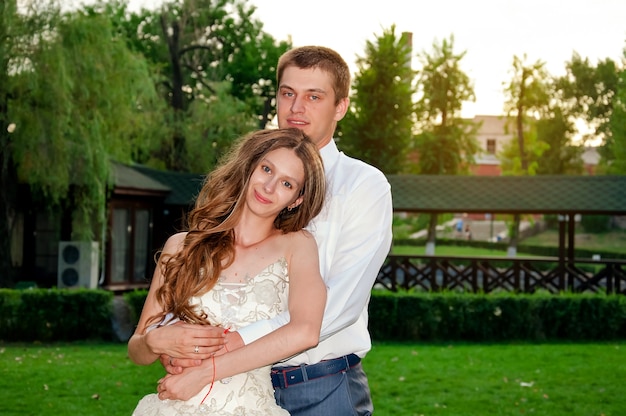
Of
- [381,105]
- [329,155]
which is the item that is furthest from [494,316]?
[381,105]

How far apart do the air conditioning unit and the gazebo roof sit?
761 centimetres

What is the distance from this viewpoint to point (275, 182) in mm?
3000

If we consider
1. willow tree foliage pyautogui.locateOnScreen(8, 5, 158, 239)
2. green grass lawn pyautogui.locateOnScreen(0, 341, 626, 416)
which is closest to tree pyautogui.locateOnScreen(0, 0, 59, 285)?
willow tree foliage pyautogui.locateOnScreen(8, 5, 158, 239)

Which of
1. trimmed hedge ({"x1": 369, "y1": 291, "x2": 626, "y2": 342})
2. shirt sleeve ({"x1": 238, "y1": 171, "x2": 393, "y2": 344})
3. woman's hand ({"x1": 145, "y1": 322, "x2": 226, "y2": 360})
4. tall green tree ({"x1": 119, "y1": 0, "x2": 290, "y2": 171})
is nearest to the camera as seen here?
woman's hand ({"x1": 145, "y1": 322, "x2": 226, "y2": 360})

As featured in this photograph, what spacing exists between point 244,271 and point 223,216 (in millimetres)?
241

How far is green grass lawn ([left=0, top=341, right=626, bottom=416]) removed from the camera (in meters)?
9.84

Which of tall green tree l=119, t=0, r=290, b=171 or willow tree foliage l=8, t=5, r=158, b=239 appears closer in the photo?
willow tree foliage l=8, t=5, r=158, b=239

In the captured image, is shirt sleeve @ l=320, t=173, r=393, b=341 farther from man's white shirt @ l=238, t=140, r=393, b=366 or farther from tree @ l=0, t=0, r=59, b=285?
tree @ l=0, t=0, r=59, b=285

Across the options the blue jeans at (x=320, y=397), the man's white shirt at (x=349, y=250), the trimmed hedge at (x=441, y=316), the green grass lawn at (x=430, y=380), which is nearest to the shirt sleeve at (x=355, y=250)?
the man's white shirt at (x=349, y=250)

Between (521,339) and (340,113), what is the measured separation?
13.3 meters

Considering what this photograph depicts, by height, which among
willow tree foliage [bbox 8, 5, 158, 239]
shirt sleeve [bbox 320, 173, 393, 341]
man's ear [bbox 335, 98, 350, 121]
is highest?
willow tree foliage [bbox 8, 5, 158, 239]

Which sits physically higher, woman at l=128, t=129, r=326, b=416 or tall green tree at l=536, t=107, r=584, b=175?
tall green tree at l=536, t=107, r=584, b=175

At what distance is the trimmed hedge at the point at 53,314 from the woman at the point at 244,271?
13370mm

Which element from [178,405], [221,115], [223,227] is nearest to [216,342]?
[178,405]
